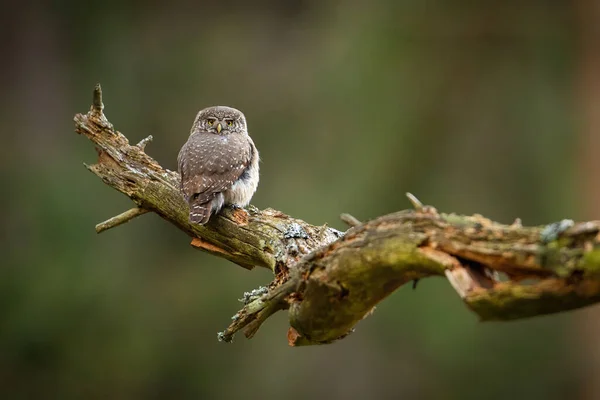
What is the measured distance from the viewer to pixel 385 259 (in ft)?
9.86

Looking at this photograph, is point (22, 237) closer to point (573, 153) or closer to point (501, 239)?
point (573, 153)

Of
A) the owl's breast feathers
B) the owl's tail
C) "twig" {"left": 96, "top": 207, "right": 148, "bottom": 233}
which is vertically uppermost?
the owl's breast feathers

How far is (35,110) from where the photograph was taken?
13.4 meters

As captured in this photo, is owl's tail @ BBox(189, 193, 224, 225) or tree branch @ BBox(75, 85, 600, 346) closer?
tree branch @ BBox(75, 85, 600, 346)

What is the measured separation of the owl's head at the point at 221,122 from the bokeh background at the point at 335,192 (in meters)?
4.97

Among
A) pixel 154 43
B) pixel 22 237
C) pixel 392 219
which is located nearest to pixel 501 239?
pixel 392 219

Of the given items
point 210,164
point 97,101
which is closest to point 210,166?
point 210,164

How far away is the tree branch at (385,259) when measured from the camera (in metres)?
2.53

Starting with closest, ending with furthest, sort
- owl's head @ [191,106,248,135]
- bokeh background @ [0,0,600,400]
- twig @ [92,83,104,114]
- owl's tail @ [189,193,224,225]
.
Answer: owl's tail @ [189,193,224,225]
twig @ [92,83,104,114]
owl's head @ [191,106,248,135]
bokeh background @ [0,0,600,400]

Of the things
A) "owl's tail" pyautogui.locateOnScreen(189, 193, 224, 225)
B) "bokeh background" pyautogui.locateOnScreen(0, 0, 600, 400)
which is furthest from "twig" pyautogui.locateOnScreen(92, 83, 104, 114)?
"bokeh background" pyautogui.locateOnScreen(0, 0, 600, 400)

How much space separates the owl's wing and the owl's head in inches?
6.7

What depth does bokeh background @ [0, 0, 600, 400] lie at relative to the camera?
423 inches

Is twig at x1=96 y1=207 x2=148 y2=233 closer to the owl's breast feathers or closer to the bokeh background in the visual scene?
the owl's breast feathers

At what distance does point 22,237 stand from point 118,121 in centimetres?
198
